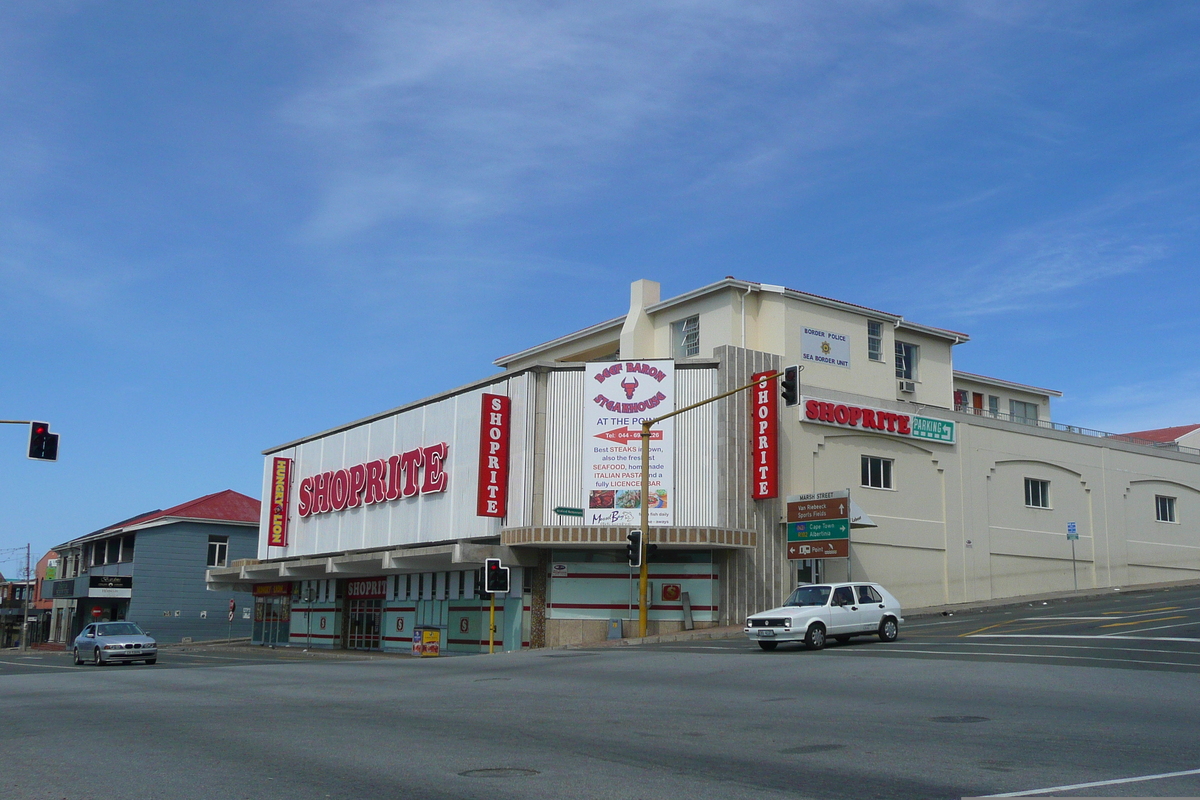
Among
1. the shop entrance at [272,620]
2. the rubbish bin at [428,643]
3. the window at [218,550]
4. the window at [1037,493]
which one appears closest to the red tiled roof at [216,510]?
the window at [218,550]

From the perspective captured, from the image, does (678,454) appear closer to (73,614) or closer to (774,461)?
(774,461)

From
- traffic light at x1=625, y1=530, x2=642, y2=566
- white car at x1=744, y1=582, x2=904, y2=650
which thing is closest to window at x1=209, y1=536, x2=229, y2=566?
traffic light at x1=625, y1=530, x2=642, y2=566

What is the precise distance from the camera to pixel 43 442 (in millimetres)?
26344

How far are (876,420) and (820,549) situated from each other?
7278 mm

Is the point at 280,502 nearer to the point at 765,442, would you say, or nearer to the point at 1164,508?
the point at 765,442

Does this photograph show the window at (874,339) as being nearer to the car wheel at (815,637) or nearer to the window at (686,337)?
the window at (686,337)

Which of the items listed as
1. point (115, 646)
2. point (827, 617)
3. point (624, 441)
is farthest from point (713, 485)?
point (115, 646)

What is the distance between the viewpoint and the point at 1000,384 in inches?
2064

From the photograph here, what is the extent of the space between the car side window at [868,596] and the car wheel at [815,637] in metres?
1.65

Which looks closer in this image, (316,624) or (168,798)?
(168,798)

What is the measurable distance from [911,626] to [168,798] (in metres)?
28.0

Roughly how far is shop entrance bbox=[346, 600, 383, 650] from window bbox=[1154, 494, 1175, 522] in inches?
1444

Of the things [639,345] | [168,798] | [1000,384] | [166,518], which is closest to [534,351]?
[639,345]

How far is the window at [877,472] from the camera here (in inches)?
1606
